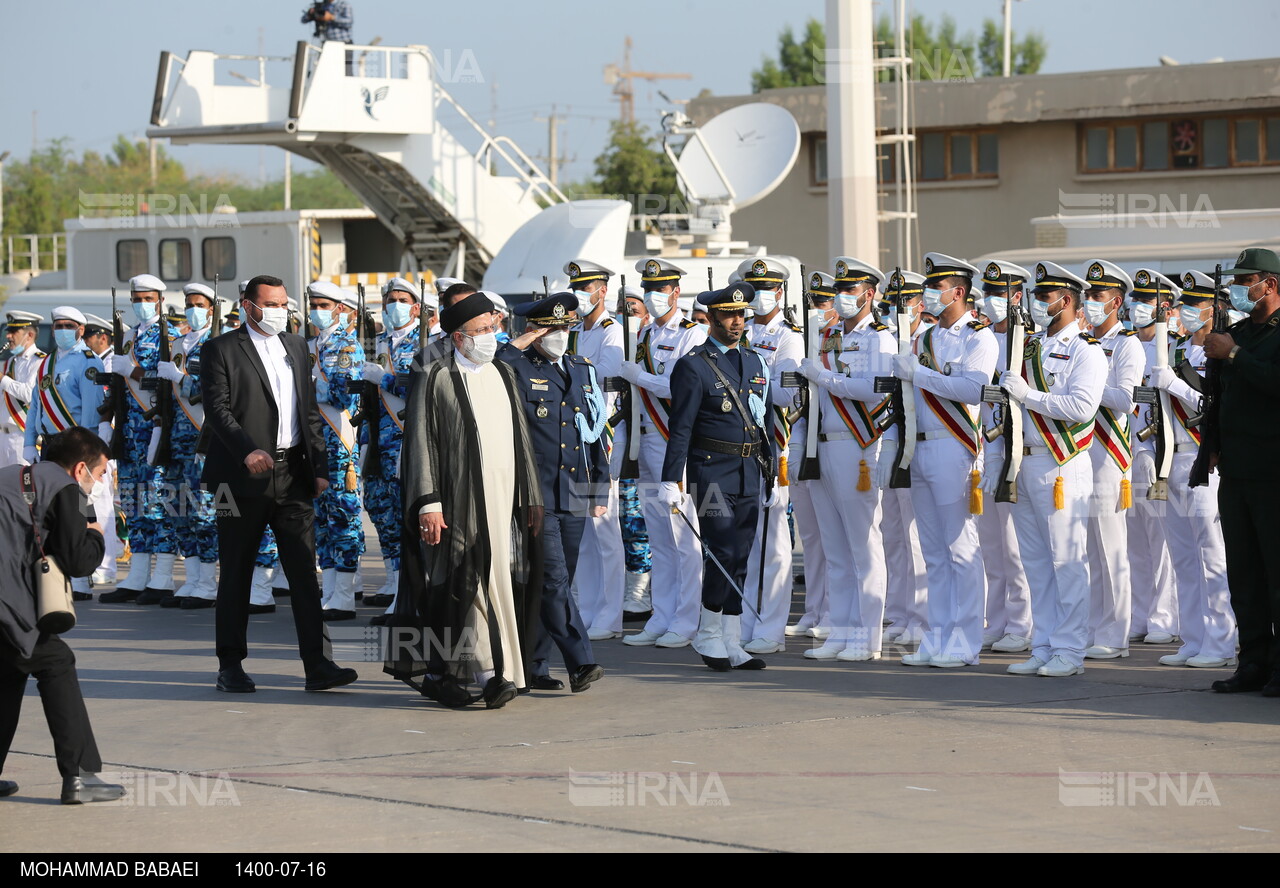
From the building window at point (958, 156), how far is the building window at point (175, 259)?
A: 1418 cm

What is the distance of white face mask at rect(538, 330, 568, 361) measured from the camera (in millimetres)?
9469

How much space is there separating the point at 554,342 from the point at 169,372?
4681mm

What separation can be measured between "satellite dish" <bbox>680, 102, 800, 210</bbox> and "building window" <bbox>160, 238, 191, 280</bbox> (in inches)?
336

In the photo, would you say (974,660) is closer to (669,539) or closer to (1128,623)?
(1128,623)

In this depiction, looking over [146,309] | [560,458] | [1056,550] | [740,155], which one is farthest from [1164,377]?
[740,155]

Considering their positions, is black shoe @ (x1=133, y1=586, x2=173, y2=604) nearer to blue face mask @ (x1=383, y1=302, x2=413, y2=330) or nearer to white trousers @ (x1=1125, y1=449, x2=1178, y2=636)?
blue face mask @ (x1=383, y1=302, x2=413, y2=330)

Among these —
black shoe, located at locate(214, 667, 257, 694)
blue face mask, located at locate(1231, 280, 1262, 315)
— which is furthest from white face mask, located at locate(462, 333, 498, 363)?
blue face mask, located at locate(1231, 280, 1262, 315)

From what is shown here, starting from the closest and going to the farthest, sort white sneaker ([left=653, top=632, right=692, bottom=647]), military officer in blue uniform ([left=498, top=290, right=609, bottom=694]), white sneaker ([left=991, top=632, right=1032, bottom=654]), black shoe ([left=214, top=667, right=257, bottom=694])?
military officer in blue uniform ([left=498, top=290, right=609, bottom=694])
black shoe ([left=214, top=667, right=257, bottom=694])
white sneaker ([left=991, top=632, right=1032, bottom=654])
white sneaker ([left=653, top=632, right=692, bottom=647])

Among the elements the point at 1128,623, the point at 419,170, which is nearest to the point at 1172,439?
the point at 1128,623

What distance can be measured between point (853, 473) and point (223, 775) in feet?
14.4

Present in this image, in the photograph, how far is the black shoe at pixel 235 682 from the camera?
370 inches

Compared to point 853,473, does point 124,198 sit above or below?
above

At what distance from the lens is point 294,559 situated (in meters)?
9.48
